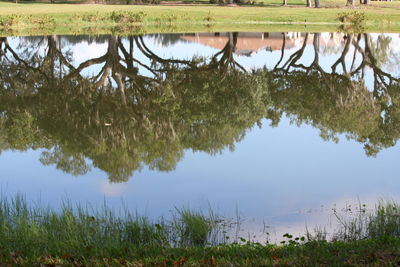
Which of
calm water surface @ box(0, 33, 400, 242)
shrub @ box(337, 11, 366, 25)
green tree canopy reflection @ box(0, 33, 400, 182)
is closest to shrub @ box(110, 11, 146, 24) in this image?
calm water surface @ box(0, 33, 400, 242)

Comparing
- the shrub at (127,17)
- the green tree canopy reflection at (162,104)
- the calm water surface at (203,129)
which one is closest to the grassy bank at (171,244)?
the calm water surface at (203,129)

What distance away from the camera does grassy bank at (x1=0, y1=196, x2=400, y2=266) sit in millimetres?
11109

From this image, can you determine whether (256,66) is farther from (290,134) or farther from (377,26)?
(377,26)

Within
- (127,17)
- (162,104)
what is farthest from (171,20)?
(162,104)

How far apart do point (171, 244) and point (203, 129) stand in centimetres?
1394

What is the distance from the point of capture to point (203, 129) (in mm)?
27906

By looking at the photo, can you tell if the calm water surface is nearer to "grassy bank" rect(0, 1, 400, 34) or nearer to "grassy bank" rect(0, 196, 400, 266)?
"grassy bank" rect(0, 196, 400, 266)

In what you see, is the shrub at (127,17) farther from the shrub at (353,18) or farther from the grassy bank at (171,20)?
the shrub at (353,18)

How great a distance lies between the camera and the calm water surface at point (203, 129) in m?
19.3

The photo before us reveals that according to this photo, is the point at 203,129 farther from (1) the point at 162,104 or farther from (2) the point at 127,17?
(2) the point at 127,17

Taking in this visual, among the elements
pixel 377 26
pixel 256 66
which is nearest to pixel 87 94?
pixel 256 66

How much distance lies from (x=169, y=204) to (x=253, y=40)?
139 feet

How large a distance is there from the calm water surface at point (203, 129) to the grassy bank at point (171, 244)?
172 cm

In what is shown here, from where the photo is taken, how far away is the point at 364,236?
1452cm
